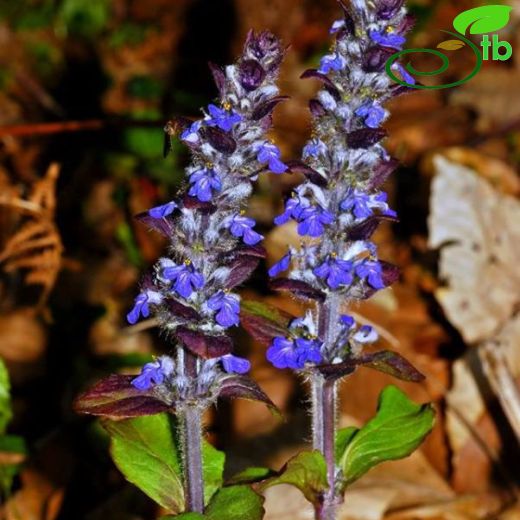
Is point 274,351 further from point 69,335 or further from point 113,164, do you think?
point 113,164

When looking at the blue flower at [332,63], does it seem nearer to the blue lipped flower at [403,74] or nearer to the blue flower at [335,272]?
the blue lipped flower at [403,74]

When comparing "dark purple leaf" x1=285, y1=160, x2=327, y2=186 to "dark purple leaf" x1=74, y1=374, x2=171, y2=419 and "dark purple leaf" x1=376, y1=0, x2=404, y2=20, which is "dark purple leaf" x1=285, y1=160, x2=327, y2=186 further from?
"dark purple leaf" x1=74, y1=374, x2=171, y2=419

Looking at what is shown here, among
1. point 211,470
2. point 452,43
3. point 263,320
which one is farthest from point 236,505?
point 452,43

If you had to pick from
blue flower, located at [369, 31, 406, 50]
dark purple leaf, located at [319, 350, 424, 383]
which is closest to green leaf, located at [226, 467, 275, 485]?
dark purple leaf, located at [319, 350, 424, 383]

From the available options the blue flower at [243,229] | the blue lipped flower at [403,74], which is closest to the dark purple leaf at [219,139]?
the blue flower at [243,229]

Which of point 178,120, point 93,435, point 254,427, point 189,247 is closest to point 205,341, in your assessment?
point 189,247
